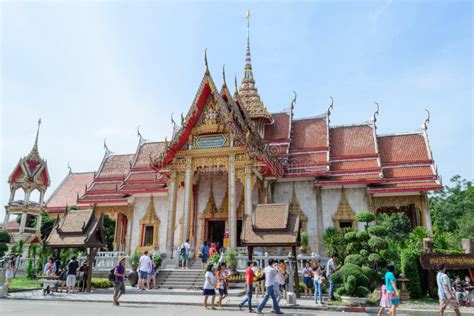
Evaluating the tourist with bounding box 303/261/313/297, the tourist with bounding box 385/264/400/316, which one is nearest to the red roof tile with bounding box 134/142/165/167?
the tourist with bounding box 303/261/313/297

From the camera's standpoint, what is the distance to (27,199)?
2520 cm

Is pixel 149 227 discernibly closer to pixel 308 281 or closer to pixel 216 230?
pixel 216 230

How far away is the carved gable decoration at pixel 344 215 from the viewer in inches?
626

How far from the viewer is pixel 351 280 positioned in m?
8.89

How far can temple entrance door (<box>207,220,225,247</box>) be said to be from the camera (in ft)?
55.9

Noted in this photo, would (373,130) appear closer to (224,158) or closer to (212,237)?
(224,158)

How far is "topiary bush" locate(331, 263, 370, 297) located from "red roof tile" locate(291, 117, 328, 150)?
355 inches

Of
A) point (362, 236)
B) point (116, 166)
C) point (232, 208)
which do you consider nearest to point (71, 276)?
point (232, 208)

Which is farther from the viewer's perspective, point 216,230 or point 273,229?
point 216,230

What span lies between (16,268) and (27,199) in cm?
795

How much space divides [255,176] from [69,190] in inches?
603

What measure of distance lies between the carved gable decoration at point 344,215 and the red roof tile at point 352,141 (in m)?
2.45

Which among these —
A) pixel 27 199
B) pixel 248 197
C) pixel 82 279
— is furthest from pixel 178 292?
pixel 27 199

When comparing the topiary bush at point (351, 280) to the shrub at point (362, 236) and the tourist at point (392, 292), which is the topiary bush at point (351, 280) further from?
the tourist at point (392, 292)
